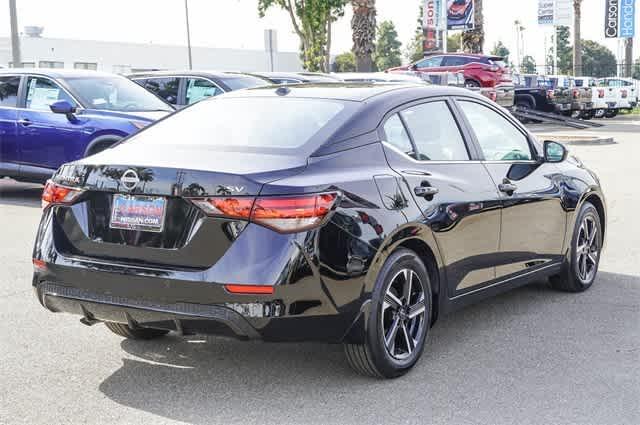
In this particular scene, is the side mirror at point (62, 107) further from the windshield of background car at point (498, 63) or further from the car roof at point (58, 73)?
the windshield of background car at point (498, 63)

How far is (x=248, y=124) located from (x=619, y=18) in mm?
54420

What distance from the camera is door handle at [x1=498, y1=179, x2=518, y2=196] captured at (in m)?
6.05

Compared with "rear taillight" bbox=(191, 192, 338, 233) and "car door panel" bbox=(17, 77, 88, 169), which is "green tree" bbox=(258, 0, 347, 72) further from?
"rear taillight" bbox=(191, 192, 338, 233)

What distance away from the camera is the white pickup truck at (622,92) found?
3717cm

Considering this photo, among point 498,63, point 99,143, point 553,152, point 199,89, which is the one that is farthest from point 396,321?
point 498,63

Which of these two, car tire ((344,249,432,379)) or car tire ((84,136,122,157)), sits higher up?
car tire ((84,136,122,157))

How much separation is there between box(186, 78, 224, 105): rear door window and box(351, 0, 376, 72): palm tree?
18.3 meters

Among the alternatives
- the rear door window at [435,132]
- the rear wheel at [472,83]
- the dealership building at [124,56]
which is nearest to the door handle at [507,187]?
the rear door window at [435,132]

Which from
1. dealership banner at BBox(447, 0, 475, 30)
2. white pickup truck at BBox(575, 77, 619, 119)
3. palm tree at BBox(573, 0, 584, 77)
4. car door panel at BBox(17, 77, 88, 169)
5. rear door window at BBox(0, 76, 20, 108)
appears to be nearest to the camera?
car door panel at BBox(17, 77, 88, 169)

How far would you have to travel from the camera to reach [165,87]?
15.6 m

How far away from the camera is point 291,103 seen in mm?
5566

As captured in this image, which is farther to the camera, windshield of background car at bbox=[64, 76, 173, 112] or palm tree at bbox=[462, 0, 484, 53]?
palm tree at bbox=[462, 0, 484, 53]

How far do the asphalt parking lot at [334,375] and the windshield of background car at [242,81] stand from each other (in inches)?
337

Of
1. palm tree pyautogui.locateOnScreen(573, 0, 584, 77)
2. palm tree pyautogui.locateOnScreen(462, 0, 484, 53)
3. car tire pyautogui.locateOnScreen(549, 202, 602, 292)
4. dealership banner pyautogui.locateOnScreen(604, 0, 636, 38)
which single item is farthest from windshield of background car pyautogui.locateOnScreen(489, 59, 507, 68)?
car tire pyautogui.locateOnScreen(549, 202, 602, 292)
